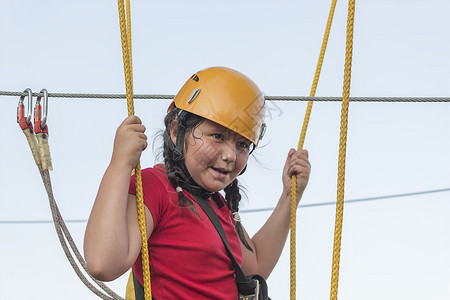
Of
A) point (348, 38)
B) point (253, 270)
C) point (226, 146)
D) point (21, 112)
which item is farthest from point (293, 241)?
point (21, 112)

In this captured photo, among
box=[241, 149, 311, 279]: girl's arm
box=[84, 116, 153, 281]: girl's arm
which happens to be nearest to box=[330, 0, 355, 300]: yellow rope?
box=[84, 116, 153, 281]: girl's arm

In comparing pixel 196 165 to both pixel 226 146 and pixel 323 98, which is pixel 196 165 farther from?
pixel 323 98

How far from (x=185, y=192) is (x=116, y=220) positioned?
0.32 metres

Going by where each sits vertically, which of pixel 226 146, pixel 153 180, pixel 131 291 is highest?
pixel 226 146

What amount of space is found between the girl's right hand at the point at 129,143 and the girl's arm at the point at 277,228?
0.65m

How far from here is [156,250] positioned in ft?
4.69

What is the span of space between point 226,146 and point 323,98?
499 mm

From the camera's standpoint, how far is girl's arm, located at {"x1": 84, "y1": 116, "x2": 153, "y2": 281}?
1222mm

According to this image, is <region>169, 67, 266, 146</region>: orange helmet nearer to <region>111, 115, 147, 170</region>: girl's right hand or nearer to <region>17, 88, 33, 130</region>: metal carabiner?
<region>111, 115, 147, 170</region>: girl's right hand

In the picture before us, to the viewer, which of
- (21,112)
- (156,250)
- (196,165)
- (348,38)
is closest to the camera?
(348,38)

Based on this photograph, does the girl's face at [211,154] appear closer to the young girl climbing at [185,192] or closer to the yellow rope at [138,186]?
the young girl climbing at [185,192]

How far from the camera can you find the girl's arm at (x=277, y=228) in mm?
1880

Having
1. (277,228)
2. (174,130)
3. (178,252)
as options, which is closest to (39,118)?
(174,130)

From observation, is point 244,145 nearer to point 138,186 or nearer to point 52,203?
point 138,186
